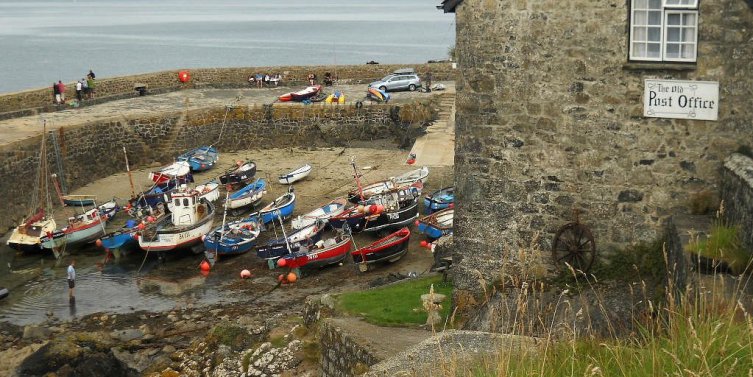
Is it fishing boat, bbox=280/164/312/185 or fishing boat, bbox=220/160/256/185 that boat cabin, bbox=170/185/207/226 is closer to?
fishing boat, bbox=220/160/256/185

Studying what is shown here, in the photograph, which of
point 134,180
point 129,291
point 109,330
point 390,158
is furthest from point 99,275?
point 390,158

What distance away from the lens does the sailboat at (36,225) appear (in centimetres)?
2755

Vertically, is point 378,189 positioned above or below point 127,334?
above

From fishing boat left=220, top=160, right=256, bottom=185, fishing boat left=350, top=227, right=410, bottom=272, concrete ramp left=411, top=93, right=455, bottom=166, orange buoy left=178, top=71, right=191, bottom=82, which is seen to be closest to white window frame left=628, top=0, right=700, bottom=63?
fishing boat left=350, top=227, right=410, bottom=272

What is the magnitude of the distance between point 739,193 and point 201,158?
95.6 feet

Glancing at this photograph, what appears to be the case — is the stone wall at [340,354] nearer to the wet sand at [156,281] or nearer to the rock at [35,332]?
the wet sand at [156,281]

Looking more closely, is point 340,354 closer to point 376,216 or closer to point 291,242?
point 291,242

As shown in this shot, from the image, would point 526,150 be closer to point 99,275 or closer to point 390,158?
point 99,275

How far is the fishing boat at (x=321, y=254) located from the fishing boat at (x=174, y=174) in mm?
9841

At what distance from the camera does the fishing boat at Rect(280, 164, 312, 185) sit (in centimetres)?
3356

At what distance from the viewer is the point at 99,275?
86.6 feet

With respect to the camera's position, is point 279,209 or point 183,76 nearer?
point 279,209

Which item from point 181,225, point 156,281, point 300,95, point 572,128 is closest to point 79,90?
point 300,95

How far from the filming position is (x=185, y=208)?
29.1m
